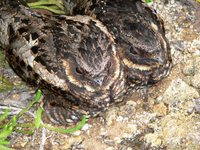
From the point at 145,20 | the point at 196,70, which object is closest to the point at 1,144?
the point at 145,20

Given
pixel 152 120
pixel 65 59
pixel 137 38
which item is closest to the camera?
pixel 65 59

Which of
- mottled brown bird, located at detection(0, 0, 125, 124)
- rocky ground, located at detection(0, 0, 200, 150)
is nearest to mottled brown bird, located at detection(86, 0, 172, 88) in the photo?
mottled brown bird, located at detection(0, 0, 125, 124)

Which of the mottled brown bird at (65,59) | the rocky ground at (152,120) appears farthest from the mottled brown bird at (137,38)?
the rocky ground at (152,120)

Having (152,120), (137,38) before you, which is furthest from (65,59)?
(152,120)

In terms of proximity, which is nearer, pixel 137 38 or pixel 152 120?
pixel 137 38

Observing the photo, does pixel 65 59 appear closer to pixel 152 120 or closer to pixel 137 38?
pixel 137 38

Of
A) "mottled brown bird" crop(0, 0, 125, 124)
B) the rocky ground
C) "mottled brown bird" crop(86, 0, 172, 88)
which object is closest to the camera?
"mottled brown bird" crop(0, 0, 125, 124)

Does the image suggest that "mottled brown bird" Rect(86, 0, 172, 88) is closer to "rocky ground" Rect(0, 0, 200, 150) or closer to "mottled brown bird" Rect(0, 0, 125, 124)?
"mottled brown bird" Rect(0, 0, 125, 124)
